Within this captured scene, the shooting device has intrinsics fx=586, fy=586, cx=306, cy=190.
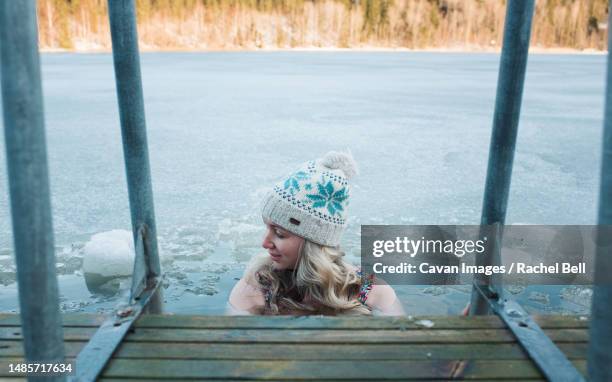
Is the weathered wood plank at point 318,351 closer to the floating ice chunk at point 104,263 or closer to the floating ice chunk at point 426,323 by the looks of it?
the floating ice chunk at point 426,323

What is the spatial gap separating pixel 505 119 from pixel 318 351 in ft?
2.25

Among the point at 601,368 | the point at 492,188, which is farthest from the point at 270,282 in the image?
the point at 601,368

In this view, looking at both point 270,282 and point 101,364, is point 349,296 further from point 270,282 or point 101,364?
point 101,364

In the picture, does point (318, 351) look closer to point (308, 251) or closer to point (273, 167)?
point (308, 251)

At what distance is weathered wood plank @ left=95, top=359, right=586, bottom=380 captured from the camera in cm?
103

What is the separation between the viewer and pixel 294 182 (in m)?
1.69

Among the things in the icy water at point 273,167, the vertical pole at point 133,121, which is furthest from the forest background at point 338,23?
the vertical pole at point 133,121

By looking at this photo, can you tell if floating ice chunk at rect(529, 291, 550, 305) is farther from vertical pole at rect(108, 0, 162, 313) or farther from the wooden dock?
vertical pole at rect(108, 0, 162, 313)

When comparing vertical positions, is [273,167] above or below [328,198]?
below

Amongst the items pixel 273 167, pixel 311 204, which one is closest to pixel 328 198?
pixel 311 204

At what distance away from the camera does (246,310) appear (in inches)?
69.0

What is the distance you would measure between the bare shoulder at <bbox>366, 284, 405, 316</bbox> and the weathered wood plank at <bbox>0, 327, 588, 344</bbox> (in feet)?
1.95

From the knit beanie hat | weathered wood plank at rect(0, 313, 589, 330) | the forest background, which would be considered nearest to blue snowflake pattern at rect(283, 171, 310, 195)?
the knit beanie hat

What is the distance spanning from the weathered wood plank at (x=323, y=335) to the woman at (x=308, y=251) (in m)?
0.48
